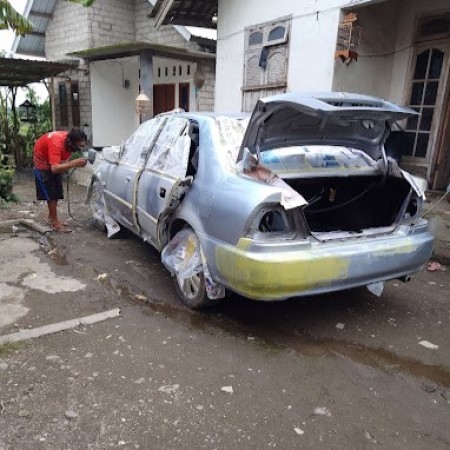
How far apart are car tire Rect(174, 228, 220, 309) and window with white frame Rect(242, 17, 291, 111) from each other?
5.36m

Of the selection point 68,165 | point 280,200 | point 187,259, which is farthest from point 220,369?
point 68,165

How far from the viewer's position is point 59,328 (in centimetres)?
347

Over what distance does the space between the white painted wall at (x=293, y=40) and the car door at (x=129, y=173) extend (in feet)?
11.5

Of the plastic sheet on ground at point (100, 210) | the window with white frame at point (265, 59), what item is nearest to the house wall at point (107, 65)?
the window with white frame at point (265, 59)

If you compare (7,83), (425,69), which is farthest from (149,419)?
(7,83)

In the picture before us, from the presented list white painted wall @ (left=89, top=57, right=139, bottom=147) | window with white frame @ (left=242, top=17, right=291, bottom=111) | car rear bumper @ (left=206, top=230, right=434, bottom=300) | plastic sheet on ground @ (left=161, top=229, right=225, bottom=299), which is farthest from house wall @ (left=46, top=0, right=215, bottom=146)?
car rear bumper @ (left=206, top=230, right=434, bottom=300)

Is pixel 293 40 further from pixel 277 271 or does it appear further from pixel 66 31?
pixel 66 31

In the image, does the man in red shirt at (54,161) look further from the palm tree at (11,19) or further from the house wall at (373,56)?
the house wall at (373,56)

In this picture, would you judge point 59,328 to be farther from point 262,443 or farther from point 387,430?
point 387,430

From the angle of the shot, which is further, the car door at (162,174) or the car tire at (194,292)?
the car door at (162,174)

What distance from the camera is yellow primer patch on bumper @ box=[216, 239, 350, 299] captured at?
2.96m

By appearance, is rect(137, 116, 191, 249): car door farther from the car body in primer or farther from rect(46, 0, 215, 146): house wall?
rect(46, 0, 215, 146): house wall

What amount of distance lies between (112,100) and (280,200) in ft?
41.9

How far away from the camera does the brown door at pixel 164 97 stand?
46.4ft
